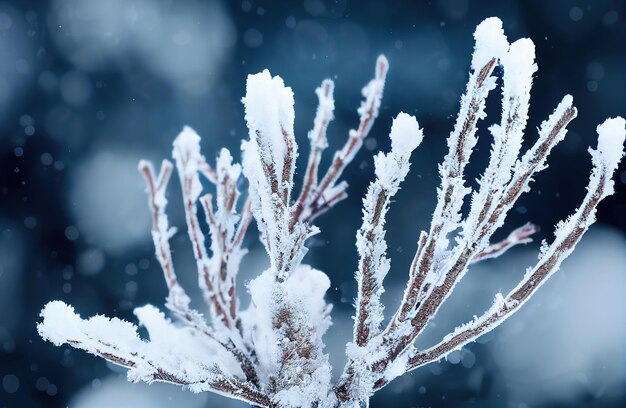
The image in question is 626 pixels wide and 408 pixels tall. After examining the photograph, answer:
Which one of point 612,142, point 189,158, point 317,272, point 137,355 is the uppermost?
point 612,142

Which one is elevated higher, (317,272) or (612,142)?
(612,142)

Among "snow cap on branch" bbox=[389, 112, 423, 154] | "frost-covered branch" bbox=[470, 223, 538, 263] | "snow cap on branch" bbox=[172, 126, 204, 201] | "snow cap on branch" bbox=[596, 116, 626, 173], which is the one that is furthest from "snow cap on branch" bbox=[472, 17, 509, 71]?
"snow cap on branch" bbox=[172, 126, 204, 201]

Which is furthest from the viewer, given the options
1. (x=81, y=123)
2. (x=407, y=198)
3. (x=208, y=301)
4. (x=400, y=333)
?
(x=81, y=123)

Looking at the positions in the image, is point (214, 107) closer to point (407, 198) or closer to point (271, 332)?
point (407, 198)

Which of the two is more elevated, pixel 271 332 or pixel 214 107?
pixel 214 107

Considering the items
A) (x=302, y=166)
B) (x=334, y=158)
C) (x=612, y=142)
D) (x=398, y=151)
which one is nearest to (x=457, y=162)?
(x=398, y=151)

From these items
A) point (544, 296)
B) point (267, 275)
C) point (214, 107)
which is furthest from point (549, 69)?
point (267, 275)

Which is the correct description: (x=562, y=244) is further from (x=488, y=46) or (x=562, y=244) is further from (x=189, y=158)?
(x=189, y=158)

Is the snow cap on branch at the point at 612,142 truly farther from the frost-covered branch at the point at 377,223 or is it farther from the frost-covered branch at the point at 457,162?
the frost-covered branch at the point at 377,223
